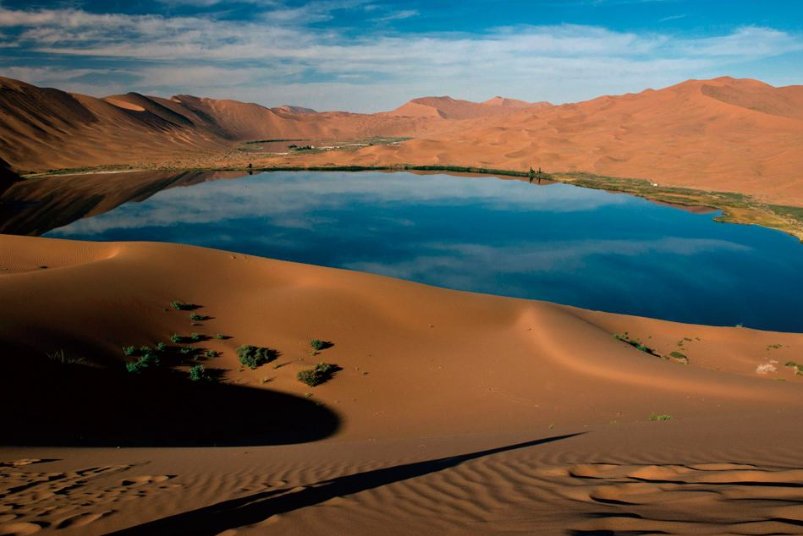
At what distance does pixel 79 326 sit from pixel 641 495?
13320mm

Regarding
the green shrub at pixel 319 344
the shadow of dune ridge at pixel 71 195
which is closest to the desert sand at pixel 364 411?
the green shrub at pixel 319 344

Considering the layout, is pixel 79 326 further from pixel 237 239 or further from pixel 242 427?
pixel 237 239

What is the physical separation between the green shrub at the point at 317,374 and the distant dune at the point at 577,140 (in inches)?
2213

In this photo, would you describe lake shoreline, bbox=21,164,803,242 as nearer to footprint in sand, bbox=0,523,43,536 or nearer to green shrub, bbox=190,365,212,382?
green shrub, bbox=190,365,212,382

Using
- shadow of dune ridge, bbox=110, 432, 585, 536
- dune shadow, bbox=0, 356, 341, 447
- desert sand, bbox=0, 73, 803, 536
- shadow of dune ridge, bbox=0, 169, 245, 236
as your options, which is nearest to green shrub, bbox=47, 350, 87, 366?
desert sand, bbox=0, 73, 803, 536

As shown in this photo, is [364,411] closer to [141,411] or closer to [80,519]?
[141,411]

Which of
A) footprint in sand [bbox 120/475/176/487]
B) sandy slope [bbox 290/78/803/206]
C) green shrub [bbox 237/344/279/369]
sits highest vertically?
→ sandy slope [bbox 290/78/803/206]

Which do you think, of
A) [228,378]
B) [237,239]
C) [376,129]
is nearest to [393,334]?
[228,378]

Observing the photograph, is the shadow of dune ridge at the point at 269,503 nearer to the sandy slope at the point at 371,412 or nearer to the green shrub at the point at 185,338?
the sandy slope at the point at 371,412

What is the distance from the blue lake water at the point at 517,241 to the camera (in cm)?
2709

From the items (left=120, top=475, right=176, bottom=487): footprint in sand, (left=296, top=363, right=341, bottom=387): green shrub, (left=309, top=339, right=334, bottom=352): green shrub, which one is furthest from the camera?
(left=309, top=339, right=334, bottom=352): green shrub

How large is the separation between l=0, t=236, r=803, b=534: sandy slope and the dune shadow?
0.05m

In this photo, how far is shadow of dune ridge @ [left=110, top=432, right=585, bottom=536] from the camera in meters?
3.89

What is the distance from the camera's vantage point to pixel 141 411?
9.90 m
